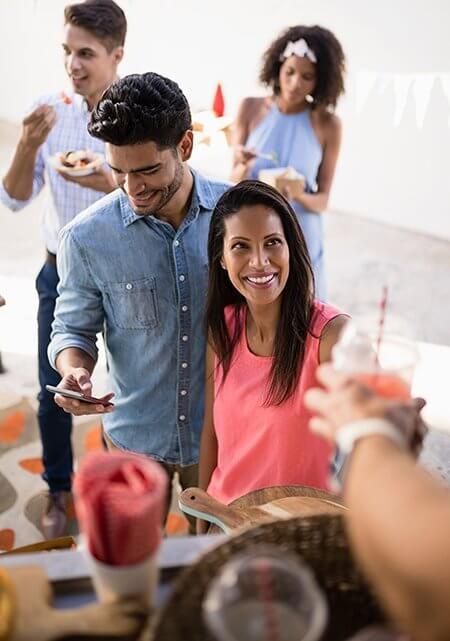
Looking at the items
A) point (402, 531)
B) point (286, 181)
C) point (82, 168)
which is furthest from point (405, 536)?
point (286, 181)

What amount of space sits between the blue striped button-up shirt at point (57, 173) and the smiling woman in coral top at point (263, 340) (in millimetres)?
920

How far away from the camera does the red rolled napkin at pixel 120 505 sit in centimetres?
Answer: 83

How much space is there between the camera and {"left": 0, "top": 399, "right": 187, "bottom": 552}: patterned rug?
8.89 ft

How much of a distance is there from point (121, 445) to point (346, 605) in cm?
131

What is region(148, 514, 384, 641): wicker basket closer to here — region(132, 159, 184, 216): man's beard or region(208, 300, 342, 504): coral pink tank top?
region(208, 300, 342, 504): coral pink tank top

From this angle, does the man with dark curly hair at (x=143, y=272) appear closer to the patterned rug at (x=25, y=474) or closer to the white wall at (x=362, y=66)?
the patterned rug at (x=25, y=474)

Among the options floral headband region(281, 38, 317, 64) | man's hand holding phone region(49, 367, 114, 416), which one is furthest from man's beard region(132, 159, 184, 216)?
floral headband region(281, 38, 317, 64)

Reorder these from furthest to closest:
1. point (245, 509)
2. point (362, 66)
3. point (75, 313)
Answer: point (362, 66) < point (75, 313) < point (245, 509)

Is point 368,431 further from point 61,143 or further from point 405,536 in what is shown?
point 61,143

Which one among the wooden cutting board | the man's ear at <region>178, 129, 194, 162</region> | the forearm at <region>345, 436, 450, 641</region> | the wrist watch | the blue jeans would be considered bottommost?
the blue jeans

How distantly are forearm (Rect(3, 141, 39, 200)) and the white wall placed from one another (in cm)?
364

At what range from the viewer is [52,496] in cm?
279

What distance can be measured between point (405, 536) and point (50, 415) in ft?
7.14

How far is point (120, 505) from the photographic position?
830 mm
